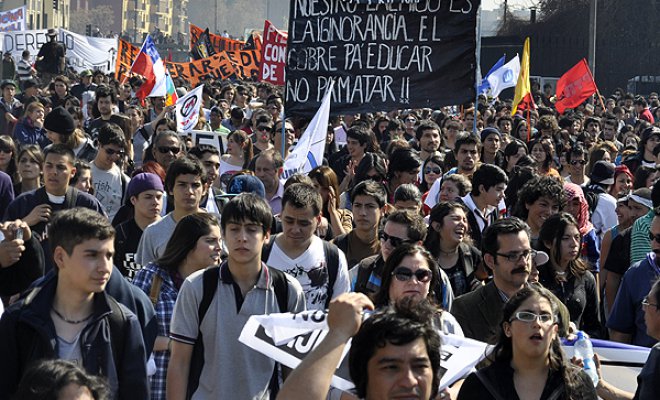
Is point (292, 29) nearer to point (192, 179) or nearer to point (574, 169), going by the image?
point (574, 169)

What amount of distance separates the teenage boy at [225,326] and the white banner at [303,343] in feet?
1.68

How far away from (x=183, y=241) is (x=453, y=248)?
6.24 ft

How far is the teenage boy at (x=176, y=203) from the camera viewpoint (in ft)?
22.8

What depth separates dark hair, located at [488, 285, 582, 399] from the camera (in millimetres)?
4707

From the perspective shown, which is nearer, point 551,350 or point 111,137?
point 551,350

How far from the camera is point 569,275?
7.20 meters

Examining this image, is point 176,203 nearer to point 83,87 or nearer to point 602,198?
point 602,198

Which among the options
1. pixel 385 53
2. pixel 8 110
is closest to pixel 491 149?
pixel 385 53

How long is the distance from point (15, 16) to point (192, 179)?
3027 cm

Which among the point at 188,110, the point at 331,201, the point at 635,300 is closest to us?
the point at 635,300

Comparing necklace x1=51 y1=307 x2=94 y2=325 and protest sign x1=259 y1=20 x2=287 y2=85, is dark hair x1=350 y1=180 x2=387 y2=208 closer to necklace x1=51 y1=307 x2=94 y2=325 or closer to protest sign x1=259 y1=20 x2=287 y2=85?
necklace x1=51 y1=307 x2=94 y2=325

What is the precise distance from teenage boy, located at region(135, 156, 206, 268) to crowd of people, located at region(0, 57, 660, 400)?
0.04 feet

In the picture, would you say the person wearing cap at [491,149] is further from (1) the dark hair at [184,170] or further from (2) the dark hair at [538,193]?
(1) the dark hair at [184,170]

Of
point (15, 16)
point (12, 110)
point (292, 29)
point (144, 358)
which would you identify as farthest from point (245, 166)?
point (15, 16)
